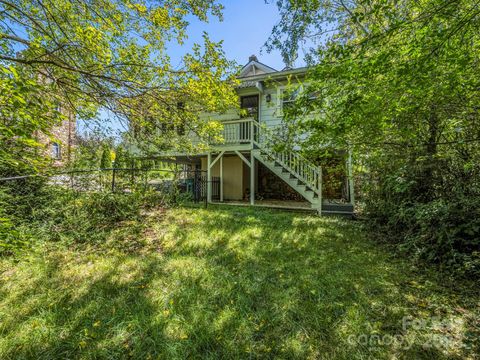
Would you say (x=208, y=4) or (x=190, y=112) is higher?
(x=208, y=4)

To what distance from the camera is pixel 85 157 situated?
6.18m

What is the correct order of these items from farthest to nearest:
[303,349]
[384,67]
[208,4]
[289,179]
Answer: [289,179]
[208,4]
[384,67]
[303,349]

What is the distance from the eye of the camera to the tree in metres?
3.51

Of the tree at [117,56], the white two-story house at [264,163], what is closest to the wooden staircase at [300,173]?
the white two-story house at [264,163]

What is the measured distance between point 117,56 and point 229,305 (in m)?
4.49

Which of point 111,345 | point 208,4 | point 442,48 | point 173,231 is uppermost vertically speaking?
point 208,4

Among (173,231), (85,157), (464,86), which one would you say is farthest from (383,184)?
(85,157)

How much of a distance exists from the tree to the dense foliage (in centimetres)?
208

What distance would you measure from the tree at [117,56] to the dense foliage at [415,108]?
208 cm

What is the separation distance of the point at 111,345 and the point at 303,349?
5.58 feet

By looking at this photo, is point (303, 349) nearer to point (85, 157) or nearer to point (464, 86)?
point (464, 86)

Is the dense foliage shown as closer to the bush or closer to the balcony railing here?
the bush

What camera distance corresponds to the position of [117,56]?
387 centimetres

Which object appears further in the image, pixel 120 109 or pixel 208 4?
pixel 120 109
